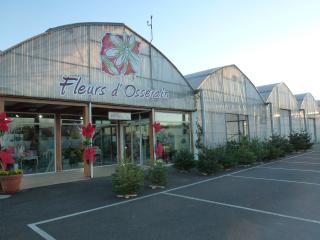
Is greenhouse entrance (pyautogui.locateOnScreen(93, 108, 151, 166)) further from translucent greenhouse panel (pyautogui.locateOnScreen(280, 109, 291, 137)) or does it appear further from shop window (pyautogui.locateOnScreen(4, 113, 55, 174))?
translucent greenhouse panel (pyautogui.locateOnScreen(280, 109, 291, 137))

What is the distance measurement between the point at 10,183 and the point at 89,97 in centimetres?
458

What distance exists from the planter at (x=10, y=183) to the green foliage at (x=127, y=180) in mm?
3441

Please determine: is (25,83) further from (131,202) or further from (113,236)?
(113,236)

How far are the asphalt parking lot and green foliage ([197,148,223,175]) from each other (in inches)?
94.1

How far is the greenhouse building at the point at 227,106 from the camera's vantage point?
1889 centimetres

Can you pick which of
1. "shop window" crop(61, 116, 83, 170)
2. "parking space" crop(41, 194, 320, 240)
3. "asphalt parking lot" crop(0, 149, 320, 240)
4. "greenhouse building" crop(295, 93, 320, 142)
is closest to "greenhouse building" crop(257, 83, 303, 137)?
"greenhouse building" crop(295, 93, 320, 142)

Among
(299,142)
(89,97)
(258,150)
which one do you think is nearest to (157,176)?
(89,97)

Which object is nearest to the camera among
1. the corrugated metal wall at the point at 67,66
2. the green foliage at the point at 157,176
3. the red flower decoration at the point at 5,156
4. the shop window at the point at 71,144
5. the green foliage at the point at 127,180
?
the green foliage at the point at 127,180

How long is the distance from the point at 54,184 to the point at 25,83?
12.8 feet

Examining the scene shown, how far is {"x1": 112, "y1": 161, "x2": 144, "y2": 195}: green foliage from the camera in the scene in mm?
8945

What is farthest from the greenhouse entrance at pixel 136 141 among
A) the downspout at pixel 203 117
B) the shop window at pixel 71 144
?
the downspout at pixel 203 117

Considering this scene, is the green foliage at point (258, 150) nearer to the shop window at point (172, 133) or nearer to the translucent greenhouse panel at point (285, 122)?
the shop window at point (172, 133)

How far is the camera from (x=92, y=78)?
1293 centimetres

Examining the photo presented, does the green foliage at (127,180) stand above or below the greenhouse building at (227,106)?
below
